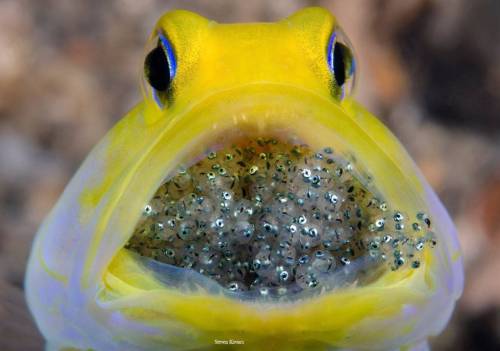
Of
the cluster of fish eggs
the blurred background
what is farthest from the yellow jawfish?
the blurred background

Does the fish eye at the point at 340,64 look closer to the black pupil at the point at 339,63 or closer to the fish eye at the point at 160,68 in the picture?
the black pupil at the point at 339,63

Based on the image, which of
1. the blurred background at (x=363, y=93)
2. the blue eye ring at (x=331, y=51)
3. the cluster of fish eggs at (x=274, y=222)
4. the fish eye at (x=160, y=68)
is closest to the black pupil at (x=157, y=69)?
the fish eye at (x=160, y=68)

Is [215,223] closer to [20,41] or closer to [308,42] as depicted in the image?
[308,42]

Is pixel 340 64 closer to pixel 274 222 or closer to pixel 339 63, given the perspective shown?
pixel 339 63

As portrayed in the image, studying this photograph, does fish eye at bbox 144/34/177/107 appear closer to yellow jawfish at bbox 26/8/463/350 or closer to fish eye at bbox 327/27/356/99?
yellow jawfish at bbox 26/8/463/350

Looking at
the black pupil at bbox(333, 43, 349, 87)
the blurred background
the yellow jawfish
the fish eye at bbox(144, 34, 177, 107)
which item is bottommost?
the yellow jawfish

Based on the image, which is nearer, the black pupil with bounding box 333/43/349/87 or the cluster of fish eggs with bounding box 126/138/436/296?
the cluster of fish eggs with bounding box 126/138/436/296
